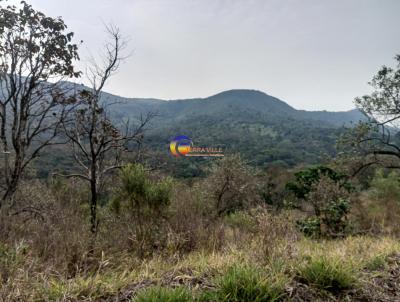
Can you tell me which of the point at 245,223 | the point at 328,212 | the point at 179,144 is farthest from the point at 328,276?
the point at 179,144

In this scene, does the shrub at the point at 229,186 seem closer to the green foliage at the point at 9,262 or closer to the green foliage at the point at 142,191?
the green foliage at the point at 142,191

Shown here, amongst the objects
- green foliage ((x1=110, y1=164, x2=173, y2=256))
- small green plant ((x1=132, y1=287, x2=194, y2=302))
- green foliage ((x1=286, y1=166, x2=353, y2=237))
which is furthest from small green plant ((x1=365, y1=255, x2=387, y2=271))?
green foliage ((x1=286, y1=166, x2=353, y2=237))

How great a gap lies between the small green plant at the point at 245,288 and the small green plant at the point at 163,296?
0.72 ft

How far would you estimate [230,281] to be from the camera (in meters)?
2.66

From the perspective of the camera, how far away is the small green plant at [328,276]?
3041 millimetres

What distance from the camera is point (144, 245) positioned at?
504 centimetres

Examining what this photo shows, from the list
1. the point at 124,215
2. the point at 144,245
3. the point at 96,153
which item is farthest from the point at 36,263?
the point at 96,153

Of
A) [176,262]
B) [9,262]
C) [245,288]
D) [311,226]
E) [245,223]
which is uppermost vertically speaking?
[245,288]

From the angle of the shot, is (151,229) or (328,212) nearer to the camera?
(151,229)

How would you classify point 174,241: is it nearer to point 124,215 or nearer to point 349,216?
point 124,215

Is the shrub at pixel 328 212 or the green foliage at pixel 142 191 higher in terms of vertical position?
the green foliage at pixel 142 191

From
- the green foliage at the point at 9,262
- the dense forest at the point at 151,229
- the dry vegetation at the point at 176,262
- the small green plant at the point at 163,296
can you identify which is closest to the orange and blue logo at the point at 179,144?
the dense forest at the point at 151,229

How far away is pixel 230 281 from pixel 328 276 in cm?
118

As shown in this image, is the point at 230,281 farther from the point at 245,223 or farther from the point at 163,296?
the point at 245,223
